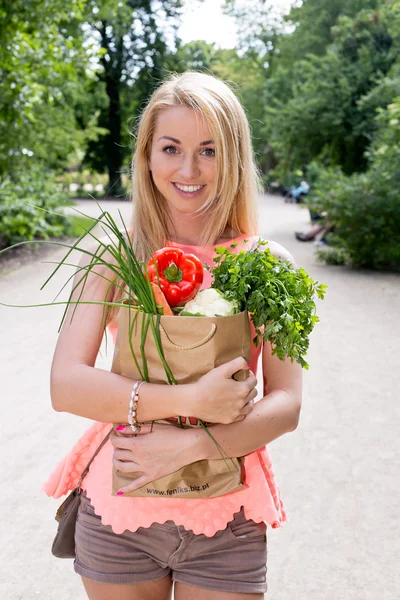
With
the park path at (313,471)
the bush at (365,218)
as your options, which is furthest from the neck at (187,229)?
the bush at (365,218)

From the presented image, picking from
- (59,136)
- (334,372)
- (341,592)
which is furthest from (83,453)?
(59,136)

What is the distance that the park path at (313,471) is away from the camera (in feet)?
11.9

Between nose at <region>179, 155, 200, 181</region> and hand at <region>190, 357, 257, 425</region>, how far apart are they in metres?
0.60

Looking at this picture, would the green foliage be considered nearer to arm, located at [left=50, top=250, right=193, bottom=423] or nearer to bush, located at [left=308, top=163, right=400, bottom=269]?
bush, located at [left=308, top=163, right=400, bottom=269]

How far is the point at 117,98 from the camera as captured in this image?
3944 centimetres

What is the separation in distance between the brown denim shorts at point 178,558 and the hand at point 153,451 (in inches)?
7.9

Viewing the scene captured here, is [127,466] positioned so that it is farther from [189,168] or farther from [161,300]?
[189,168]

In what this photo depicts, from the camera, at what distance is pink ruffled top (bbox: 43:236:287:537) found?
5.96 ft

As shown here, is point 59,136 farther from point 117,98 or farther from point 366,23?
point 117,98

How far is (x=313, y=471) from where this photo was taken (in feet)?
15.8

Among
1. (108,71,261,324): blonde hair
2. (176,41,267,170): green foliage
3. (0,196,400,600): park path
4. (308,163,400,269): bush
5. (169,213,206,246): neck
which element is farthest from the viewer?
(176,41,267,170): green foliage

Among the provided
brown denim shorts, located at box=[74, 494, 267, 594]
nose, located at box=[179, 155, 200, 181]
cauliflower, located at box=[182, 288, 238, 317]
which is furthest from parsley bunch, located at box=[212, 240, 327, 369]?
brown denim shorts, located at box=[74, 494, 267, 594]

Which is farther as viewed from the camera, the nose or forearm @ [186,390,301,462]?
the nose

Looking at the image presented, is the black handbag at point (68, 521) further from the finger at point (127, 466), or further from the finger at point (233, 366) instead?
the finger at point (233, 366)
